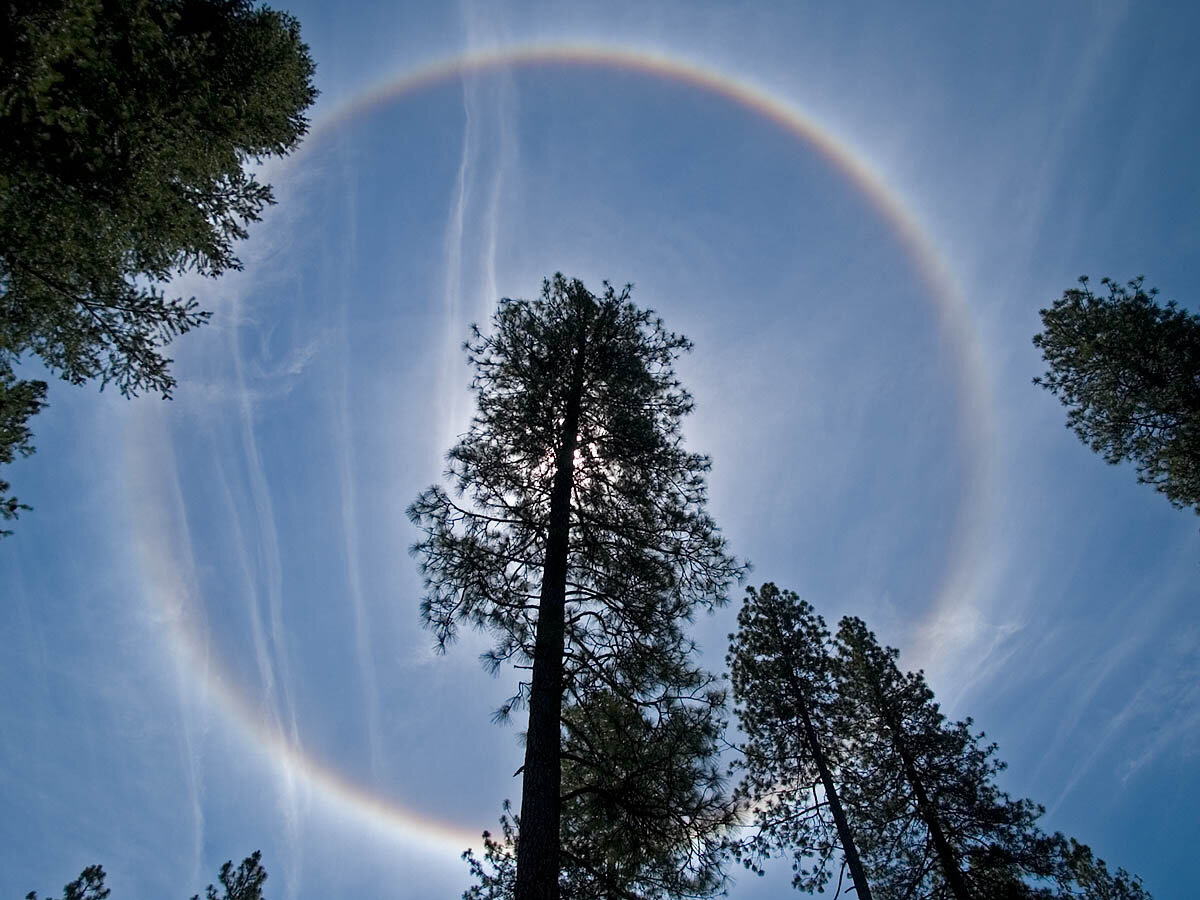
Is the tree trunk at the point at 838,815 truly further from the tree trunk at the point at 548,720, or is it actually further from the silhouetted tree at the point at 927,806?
the tree trunk at the point at 548,720

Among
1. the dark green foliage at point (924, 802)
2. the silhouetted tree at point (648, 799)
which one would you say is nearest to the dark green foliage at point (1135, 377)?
the dark green foliage at point (924, 802)

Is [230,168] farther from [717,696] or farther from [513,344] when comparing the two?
[717,696]

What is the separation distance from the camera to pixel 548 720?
691 centimetres

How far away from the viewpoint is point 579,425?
34.5ft

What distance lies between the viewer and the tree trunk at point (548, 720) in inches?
230

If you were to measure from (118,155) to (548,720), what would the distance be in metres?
7.70

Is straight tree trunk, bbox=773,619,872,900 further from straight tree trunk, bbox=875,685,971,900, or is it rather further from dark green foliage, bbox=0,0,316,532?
dark green foliage, bbox=0,0,316,532

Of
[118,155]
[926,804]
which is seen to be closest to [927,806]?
[926,804]

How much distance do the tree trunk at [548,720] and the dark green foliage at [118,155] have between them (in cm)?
542

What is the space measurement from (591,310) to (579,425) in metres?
2.38

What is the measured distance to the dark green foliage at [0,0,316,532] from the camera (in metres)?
5.04

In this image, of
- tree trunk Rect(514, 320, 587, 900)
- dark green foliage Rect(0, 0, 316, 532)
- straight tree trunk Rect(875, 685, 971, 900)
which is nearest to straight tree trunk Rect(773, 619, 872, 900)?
straight tree trunk Rect(875, 685, 971, 900)

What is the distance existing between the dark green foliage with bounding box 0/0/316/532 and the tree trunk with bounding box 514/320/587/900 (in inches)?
213

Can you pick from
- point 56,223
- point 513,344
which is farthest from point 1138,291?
point 56,223
